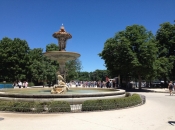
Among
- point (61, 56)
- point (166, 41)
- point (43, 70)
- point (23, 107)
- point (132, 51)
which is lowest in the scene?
point (23, 107)

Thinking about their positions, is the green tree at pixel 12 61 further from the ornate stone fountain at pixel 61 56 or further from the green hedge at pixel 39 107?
the green hedge at pixel 39 107

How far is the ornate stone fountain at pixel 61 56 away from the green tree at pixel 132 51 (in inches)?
644

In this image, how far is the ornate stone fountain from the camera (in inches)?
649

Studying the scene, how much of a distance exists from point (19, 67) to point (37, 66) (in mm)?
4906

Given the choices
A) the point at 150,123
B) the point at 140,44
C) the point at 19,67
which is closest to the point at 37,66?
the point at 19,67

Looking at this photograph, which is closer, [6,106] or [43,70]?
[6,106]

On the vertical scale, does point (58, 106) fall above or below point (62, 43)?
below

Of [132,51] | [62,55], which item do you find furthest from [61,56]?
[132,51]

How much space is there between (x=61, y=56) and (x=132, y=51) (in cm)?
2011

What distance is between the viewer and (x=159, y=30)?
49156 mm

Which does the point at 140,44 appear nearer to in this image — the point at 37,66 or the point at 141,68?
the point at 141,68

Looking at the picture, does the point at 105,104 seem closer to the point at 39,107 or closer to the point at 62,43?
the point at 39,107

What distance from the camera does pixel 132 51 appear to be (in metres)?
35.9

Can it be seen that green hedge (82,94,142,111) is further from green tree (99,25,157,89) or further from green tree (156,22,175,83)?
green tree (156,22,175,83)
